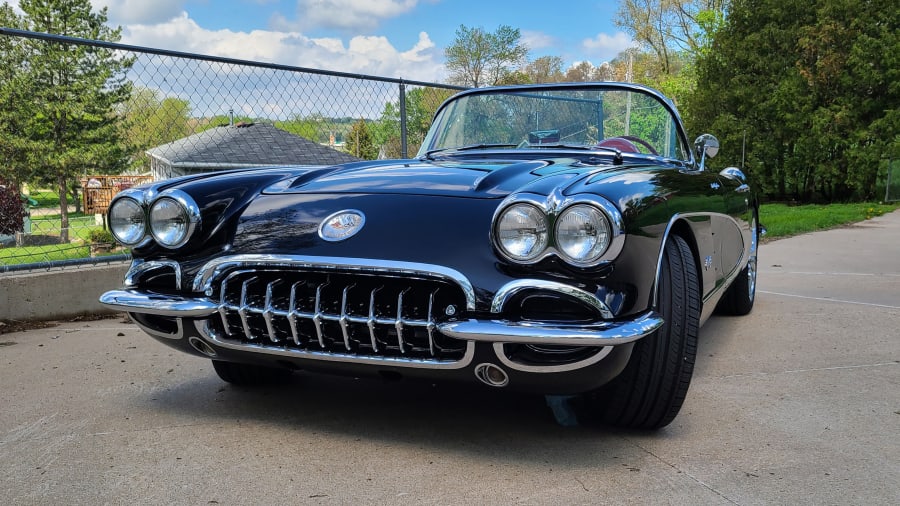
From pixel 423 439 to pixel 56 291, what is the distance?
3202mm

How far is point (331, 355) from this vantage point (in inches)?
90.4

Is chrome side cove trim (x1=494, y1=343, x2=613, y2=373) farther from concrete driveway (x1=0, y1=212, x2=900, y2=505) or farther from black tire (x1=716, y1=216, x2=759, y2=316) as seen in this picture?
black tire (x1=716, y1=216, x2=759, y2=316)

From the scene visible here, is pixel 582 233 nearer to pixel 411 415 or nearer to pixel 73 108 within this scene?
pixel 411 415

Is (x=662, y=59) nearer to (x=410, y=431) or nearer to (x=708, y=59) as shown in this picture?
(x=708, y=59)

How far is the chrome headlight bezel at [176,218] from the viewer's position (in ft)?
8.41

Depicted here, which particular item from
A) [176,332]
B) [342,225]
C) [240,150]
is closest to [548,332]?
[342,225]

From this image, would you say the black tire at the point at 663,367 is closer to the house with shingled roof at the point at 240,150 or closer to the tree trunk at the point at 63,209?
the house with shingled roof at the point at 240,150

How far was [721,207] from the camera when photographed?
133 inches

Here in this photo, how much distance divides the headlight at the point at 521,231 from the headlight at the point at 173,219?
3.49 ft

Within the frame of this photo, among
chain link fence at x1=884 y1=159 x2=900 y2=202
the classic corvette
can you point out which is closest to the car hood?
the classic corvette

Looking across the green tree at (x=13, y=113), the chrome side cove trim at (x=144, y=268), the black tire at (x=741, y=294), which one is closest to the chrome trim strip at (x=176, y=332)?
→ the chrome side cove trim at (x=144, y=268)

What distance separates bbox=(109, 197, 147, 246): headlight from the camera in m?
2.65

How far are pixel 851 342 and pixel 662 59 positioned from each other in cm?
3628

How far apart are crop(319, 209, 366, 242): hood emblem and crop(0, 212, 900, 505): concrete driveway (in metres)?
0.66
